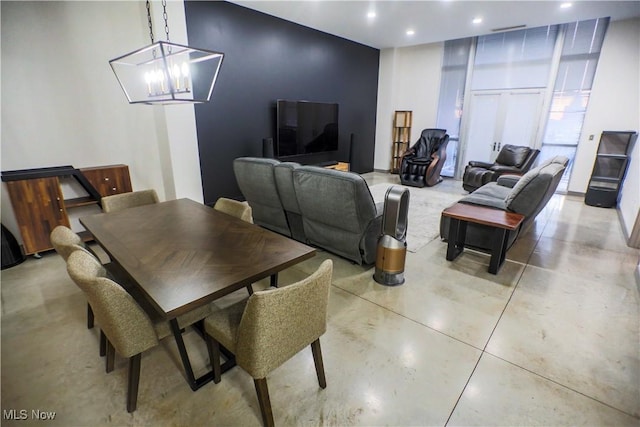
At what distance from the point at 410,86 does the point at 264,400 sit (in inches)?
293

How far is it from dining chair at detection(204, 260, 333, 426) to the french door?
648 centimetres

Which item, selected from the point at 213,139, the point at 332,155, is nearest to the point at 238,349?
the point at 213,139

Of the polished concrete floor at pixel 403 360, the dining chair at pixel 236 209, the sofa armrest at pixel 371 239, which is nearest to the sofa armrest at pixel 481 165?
the polished concrete floor at pixel 403 360

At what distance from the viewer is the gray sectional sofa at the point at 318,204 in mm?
2535

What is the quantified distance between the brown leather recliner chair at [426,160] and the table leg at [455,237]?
3.17 meters

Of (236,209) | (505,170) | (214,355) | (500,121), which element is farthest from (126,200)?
(500,121)

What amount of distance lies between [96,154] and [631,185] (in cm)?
699

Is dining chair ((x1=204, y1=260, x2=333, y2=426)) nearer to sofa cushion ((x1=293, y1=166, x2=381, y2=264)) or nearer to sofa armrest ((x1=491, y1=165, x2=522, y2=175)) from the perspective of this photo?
sofa cushion ((x1=293, y1=166, x2=381, y2=264))

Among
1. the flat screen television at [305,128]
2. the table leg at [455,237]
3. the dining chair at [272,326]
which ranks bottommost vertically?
the table leg at [455,237]

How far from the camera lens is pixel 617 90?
4.95 metres

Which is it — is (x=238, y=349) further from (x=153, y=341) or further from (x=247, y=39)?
(x=247, y=39)

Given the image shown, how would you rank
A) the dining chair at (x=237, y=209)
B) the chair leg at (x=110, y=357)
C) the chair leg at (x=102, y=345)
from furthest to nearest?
the dining chair at (x=237, y=209), the chair leg at (x=102, y=345), the chair leg at (x=110, y=357)

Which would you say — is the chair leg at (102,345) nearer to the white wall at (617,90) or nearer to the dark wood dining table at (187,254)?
the dark wood dining table at (187,254)

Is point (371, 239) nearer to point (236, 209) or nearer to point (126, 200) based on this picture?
point (236, 209)
